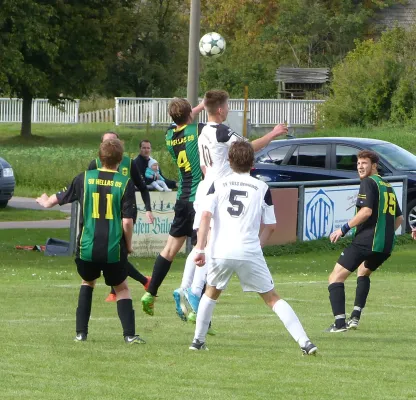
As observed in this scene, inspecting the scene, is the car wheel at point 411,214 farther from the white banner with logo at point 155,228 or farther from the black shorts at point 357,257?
the black shorts at point 357,257

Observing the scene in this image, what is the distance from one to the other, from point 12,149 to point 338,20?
73.0 feet

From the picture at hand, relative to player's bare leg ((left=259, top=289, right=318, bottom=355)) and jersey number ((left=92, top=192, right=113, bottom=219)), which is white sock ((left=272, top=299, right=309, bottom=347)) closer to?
player's bare leg ((left=259, top=289, right=318, bottom=355))

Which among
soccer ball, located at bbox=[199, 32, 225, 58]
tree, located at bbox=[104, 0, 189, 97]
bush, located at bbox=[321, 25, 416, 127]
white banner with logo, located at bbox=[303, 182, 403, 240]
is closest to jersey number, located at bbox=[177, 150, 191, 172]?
white banner with logo, located at bbox=[303, 182, 403, 240]

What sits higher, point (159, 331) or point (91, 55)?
point (91, 55)

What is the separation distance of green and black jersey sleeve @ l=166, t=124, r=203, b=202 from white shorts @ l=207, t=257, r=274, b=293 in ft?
6.57

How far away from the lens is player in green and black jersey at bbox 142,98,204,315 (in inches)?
410

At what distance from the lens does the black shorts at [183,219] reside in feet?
35.1

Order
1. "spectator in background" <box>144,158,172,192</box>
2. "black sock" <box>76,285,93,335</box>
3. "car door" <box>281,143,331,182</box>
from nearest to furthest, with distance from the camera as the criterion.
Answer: "black sock" <box>76,285,93,335</box>
"spectator in background" <box>144,158,172,192</box>
"car door" <box>281,143,331,182</box>

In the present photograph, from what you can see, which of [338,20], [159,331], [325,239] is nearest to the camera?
[159,331]

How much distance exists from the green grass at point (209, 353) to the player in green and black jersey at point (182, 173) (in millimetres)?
520

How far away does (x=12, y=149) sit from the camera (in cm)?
4747

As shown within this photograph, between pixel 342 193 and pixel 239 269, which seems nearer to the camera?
pixel 239 269

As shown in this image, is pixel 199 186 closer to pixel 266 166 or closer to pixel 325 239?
pixel 325 239

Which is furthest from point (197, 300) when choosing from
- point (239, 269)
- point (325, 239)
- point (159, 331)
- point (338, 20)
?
point (338, 20)
